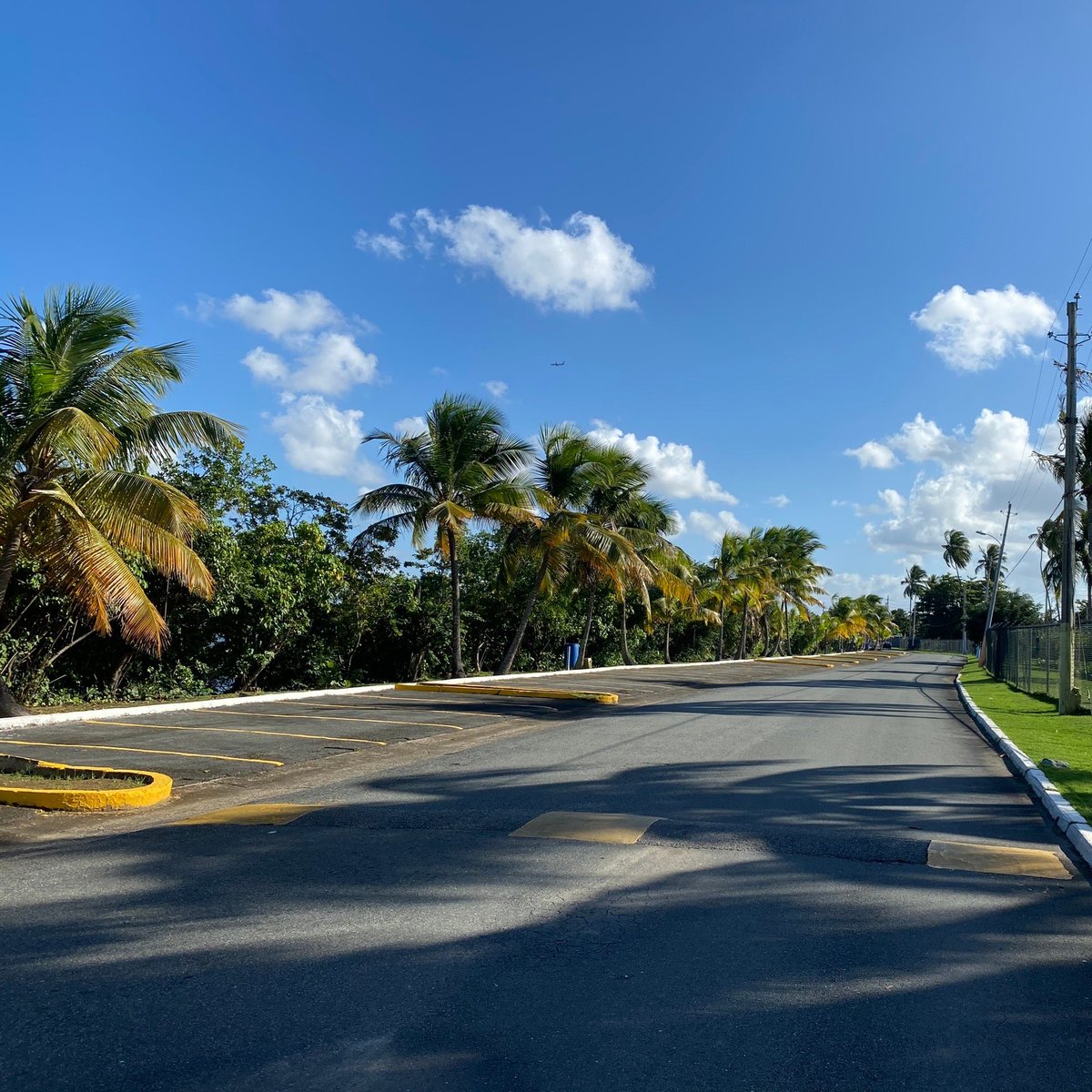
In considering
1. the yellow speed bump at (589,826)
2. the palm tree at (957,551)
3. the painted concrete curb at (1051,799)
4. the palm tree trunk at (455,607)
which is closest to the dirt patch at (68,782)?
the yellow speed bump at (589,826)

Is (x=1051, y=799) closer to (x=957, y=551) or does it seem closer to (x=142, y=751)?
(x=142, y=751)

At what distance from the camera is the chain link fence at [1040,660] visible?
69.2 ft

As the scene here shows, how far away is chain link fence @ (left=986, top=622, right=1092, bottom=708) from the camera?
21.1m

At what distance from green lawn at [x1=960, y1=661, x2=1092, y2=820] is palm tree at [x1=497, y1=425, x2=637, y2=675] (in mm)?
11541

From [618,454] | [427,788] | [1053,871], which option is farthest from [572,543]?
[1053,871]

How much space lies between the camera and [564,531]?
29.5m

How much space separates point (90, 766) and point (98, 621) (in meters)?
4.79

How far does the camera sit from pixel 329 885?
613cm

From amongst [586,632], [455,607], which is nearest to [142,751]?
[455,607]

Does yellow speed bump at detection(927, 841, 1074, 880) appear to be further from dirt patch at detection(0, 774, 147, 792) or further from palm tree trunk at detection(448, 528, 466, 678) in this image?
palm tree trunk at detection(448, 528, 466, 678)

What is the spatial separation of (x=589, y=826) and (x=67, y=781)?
16.1ft

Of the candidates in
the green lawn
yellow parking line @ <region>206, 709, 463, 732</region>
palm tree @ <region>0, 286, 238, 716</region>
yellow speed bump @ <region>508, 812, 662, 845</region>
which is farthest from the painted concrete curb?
palm tree @ <region>0, 286, 238, 716</region>

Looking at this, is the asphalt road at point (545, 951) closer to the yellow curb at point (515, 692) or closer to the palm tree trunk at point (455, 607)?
the yellow curb at point (515, 692)

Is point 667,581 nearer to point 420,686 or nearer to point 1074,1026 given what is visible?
point 420,686
